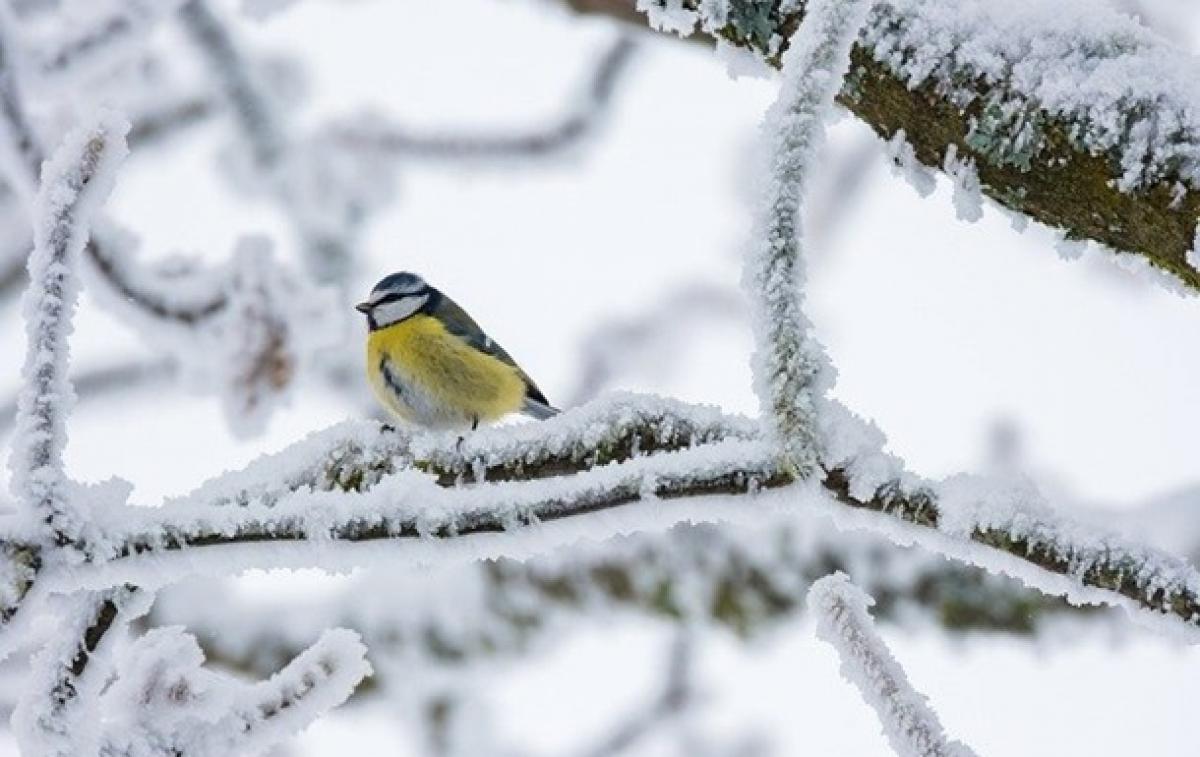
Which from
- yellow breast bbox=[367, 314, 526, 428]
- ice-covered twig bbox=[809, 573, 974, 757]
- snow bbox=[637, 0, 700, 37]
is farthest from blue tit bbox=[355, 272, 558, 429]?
ice-covered twig bbox=[809, 573, 974, 757]

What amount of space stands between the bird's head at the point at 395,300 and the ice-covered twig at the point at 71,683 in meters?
2.16

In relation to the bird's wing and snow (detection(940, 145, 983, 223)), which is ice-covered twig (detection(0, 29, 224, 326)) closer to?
snow (detection(940, 145, 983, 223))

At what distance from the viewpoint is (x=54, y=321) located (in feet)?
3.33

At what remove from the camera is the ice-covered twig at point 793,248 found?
902 mm

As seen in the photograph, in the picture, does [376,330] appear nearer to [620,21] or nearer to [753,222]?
[620,21]

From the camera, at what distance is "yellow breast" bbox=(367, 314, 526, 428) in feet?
9.99

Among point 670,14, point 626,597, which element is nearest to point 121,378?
point 626,597

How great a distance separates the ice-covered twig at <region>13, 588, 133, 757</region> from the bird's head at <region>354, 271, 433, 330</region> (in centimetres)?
216

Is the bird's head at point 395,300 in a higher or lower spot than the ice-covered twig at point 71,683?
lower

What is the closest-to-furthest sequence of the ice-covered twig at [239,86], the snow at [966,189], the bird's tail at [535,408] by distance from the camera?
the snow at [966,189] < the ice-covered twig at [239,86] < the bird's tail at [535,408]

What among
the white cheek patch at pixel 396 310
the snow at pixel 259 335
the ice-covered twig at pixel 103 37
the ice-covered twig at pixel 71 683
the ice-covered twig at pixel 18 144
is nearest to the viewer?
the ice-covered twig at pixel 71 683

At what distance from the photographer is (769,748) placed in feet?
14.4

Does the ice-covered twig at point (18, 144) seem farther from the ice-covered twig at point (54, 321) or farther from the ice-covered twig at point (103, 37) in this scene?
the ice-covered twig at point (54, 321)

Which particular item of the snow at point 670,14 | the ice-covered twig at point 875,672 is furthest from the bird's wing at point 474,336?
the ice-covered twig at point 875,672
